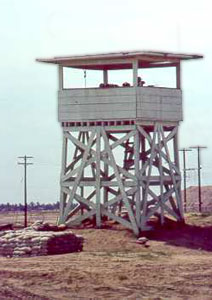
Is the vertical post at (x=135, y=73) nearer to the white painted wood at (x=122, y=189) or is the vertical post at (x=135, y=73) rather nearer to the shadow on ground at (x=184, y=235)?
the white painted wood at (x=122, y=189)

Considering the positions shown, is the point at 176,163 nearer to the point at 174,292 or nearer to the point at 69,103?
the point at 69,103

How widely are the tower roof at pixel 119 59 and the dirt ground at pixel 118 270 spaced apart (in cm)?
888

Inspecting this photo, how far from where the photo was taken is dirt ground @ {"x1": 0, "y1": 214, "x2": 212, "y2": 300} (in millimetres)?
36969

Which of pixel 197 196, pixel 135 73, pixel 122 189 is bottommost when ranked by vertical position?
pixel 197 196

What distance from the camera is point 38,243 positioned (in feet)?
161

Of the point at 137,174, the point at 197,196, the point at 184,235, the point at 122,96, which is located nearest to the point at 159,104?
the point at 122,96

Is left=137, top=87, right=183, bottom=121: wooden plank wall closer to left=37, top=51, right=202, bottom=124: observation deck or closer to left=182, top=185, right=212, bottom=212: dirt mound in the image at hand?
left=37, top=51, right=202, bottom=124: observation deck

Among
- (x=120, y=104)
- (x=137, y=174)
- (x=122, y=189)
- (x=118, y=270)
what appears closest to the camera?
(x=118, y=270)

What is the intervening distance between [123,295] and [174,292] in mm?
1983

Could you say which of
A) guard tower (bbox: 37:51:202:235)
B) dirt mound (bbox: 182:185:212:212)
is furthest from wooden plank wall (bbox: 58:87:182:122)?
dirt mound (bbox: 182:185:212:212)

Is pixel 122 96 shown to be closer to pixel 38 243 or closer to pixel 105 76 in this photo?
pixel 105 76

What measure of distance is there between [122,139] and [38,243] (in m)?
9.79

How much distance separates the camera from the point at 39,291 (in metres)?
37.2

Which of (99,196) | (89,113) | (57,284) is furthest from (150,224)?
(57,284)
